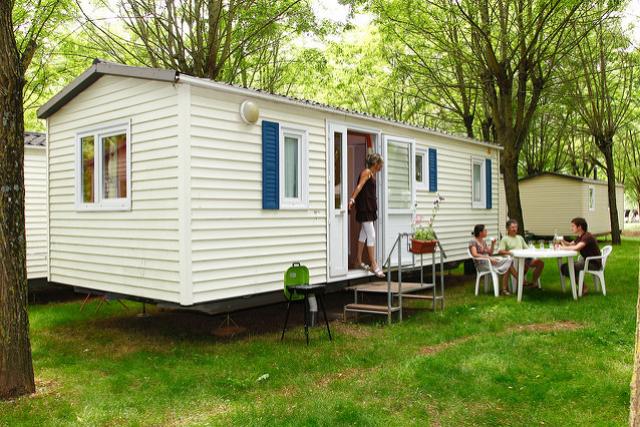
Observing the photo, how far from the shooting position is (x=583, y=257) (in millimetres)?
8883

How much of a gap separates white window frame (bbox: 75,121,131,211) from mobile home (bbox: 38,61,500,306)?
0.05ft

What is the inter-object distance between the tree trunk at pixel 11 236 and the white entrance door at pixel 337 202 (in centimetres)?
393

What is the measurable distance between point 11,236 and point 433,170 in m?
6.98

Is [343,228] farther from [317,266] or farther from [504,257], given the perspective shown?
[504,257]

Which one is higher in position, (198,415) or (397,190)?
(397,190)

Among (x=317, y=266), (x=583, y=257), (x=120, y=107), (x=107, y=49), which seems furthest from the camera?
(x=107, y=49)

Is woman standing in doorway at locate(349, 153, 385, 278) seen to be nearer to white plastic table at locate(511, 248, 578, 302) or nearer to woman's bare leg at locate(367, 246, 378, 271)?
woman's bare leg at locate(367, 246, 378, 271)

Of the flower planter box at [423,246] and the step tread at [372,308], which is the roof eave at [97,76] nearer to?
the step tread at [372,308]

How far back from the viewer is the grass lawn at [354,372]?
169 inches

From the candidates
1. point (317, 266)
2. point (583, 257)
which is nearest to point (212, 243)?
point (317, 266)

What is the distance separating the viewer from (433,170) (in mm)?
10078

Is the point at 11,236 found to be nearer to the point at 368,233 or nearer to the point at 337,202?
the point at 337,202

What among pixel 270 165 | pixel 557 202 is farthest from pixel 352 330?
pixel 557 202

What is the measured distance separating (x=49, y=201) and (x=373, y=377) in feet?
Result: 18.1
